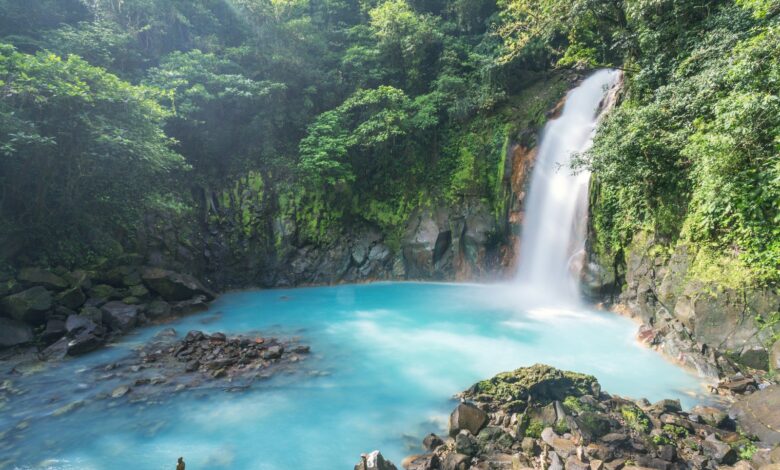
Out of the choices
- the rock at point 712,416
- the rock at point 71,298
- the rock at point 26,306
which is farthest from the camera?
the rock at point 71,298

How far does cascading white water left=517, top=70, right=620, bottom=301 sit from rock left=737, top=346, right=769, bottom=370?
5.81 metres

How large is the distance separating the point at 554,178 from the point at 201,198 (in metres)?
14.2

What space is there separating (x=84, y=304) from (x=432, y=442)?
9.75 meters

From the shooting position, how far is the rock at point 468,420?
15.9 feet

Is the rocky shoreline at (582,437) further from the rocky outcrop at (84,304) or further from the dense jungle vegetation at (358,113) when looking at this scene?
the rocky outcrop at (84,304)

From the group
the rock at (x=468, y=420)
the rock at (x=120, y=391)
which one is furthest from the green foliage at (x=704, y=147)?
the rock at (x=120, y=391)

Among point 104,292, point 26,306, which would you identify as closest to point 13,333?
point 26,306

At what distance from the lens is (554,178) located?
44.3ft

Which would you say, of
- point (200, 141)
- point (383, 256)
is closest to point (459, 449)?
point (383, 256)

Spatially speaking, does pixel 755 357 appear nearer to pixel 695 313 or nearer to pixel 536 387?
pixel 695 313

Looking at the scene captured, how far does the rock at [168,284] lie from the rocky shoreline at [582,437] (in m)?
9.82

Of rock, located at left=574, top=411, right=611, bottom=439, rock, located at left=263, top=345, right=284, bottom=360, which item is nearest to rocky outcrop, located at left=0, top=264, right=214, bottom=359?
rock, located at left=263, top=345, right=284, bottom=360

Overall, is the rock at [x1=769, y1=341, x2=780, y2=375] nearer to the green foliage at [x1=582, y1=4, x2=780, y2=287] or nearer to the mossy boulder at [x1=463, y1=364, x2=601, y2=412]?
the green foliage at [x1=582, y1=4, x2=780, y2=287]

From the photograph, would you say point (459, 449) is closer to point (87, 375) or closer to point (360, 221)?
point (87, 375)
